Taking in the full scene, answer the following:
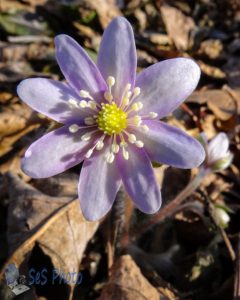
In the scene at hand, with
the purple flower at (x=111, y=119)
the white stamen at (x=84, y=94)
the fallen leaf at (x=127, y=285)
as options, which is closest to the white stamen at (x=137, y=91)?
the purple flower at (x=111, y=119)

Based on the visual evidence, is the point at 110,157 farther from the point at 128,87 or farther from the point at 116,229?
the point at 116,229

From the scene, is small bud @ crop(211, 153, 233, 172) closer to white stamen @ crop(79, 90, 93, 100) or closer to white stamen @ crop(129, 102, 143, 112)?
white stamen @ crop(129, 102, 143, 112)

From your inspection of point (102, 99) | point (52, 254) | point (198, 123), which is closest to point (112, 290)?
point (52, 254)

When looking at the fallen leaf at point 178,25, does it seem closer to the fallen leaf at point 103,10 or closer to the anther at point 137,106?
the fallen leaf at point 103,10

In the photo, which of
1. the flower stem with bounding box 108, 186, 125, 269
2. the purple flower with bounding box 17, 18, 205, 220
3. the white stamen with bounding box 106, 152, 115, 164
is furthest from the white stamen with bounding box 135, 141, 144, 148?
the flower stem with bounding box 108, 186, 125, 269

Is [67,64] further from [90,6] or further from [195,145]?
[90,6]
